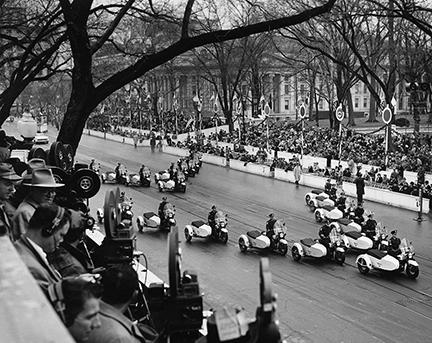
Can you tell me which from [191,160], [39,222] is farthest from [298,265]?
[191,160]

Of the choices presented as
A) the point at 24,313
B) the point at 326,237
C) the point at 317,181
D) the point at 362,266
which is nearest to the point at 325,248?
the point at 326,237

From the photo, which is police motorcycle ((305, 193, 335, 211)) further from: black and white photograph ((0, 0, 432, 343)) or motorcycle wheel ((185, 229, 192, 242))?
motorcycle wheel ((185, 229, 192, 242))

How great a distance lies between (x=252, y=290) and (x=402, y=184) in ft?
46.9

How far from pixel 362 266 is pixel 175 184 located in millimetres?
14727

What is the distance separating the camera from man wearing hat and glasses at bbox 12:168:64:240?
17.3ft

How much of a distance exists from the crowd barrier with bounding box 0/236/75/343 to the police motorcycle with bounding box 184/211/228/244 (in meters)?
15.5

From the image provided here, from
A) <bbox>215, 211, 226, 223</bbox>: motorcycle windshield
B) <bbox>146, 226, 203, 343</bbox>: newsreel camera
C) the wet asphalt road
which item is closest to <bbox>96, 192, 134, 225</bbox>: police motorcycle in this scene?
the wet asphalt road

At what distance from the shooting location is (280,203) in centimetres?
2489

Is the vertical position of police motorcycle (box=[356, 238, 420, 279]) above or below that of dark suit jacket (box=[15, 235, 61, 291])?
below

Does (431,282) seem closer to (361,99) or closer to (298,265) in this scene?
(298,265)

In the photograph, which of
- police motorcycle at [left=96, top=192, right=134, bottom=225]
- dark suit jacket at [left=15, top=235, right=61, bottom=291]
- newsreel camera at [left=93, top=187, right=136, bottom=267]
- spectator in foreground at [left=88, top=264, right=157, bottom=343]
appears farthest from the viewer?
police motorcycle at [left=96, top=192, right=134, bottom=225]

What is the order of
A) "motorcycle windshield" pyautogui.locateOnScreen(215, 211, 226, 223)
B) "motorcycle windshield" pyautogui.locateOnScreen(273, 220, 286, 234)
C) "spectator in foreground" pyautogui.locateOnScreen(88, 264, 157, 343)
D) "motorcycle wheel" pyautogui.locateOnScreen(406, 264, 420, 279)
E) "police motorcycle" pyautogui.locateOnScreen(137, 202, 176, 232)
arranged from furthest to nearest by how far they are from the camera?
1. "police motorcycle" pyautogui.locateOnScreen(137, 202, 176, 232)
2. "motorcycle windshield" pyautogui.locateOnScreen(215, 211, 226, 223)
3. "motorcycle windshield" pyautogui.locateOnScreen(273, 220, 286, 234)
4. "motorcycle wheel" pyautogui.locateOnScreen(406, 264, 420, 279)
5. "spectator in foreground" pyautogui.locateOnScreen(88, 264, 157, 343)

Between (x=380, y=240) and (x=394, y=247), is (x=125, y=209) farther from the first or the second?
(x=394, y=247)

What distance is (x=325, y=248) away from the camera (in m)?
15.3
